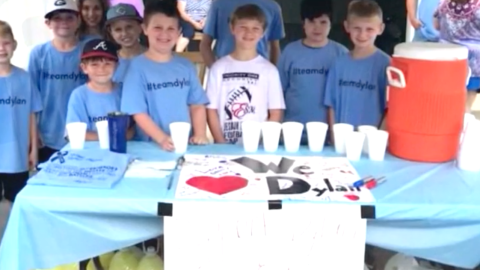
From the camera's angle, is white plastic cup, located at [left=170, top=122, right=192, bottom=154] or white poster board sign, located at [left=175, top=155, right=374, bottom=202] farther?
white plastic cup, located at [left=170, top=122, right=192, bottom=154]

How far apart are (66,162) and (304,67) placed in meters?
1.36

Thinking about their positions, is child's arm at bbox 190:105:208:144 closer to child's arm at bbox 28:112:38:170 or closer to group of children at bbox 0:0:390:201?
group of children at bbox 0:0:390:201

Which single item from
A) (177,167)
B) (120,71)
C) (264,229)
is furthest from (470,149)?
(120,71)

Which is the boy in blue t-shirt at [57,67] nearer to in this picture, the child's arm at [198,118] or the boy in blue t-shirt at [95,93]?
the boy in blue t-shirt at [95,93]

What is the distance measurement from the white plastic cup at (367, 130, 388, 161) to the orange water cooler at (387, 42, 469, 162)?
0.07 m

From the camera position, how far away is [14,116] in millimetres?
2461

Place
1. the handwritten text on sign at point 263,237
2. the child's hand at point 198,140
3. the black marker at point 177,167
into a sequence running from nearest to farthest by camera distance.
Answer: the handwritten text on sign at point 263,237 < the black marker at point 177,167 < the child's hand at point 198,140

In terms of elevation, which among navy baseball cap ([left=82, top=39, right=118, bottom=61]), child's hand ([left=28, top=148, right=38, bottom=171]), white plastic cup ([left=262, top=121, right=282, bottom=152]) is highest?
navy baseball cap ([left=82, top=39, right=118, bottom=61])

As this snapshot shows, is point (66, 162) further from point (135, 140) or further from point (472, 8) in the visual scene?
point (472, 8)

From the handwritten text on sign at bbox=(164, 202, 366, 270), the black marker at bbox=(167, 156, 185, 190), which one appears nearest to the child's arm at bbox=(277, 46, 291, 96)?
the black marker at bbox=(167, 156, 185, 190)

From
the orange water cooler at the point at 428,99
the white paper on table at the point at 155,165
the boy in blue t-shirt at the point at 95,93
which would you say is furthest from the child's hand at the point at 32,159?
the orange water cooler at the point at 428,99

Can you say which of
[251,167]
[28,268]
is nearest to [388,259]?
[251,167]

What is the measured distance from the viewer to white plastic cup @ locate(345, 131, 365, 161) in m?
1.77

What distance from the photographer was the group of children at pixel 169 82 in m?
2.19
